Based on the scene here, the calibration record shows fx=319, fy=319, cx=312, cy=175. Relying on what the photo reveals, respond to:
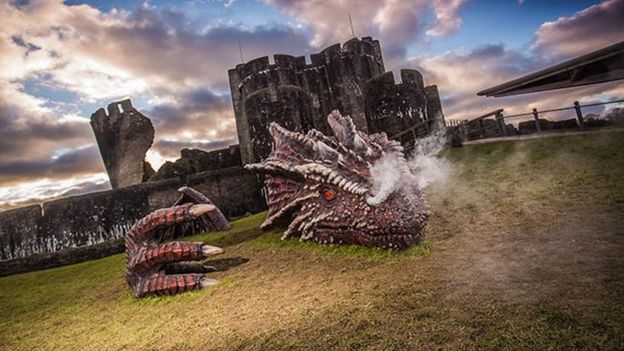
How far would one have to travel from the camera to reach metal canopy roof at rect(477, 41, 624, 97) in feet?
6.52

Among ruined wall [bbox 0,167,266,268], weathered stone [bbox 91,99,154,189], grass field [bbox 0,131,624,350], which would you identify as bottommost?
grass field [bbox 0,131,624,350]


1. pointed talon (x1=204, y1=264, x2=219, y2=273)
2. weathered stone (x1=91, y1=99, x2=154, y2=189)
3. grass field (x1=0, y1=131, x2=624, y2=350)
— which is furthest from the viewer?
weathered stone (x1=91, y1=99, x2=154, y2=189)

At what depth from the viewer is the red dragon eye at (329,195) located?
3154mm

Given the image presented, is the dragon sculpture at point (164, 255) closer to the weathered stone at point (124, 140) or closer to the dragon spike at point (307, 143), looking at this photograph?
the dragon spike at point (307, 143)

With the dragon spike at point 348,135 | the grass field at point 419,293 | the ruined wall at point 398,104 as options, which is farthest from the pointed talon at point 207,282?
the ruined wall at point 398,104

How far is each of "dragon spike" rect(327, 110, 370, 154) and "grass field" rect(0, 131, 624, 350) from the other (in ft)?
3.28

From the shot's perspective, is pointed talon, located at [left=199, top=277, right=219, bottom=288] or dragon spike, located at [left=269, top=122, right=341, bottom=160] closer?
pointed talon, located at [left=199, top=277, right=219, bottom=288]

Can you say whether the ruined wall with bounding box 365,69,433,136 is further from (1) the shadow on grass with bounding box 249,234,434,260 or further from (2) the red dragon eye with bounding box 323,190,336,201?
(2) the red dragon eye with bounding box 323,190,336,201

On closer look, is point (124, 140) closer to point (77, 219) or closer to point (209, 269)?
point (77, 219)

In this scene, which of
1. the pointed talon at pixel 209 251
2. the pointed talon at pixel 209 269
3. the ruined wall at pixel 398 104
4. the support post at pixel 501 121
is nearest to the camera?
the pointed talon at pixel 209 251

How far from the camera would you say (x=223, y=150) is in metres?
16.1

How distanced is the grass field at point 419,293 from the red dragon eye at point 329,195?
0.49 metres

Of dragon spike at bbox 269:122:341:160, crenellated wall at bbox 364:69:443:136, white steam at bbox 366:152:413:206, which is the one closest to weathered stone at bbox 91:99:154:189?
crenellated wall at bbox 364:69:443:136

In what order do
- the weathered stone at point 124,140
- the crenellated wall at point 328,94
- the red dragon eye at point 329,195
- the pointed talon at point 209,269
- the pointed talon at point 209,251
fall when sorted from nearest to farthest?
the pointed talon at point 209,251 → the red dragon eye at point 329,195 → the pointed talon at point 209,269 → the crenellated wall at point 328,94 → the weathered stone at point 124,140
